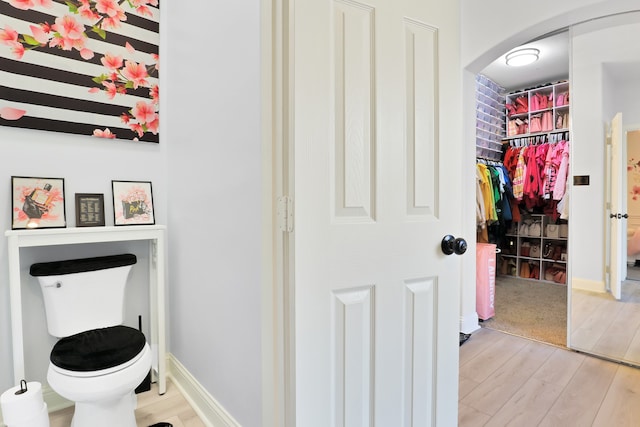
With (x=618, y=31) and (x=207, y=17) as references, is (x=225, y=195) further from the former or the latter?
(x=618, y=31)

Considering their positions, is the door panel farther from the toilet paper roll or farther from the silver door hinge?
the toilet paper roll

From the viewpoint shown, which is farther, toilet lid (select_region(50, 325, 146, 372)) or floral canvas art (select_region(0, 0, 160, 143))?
floral canvas art (select_region(0, 0, 160, 143))

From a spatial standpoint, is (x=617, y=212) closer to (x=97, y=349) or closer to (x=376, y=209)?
(x=376, y=209)

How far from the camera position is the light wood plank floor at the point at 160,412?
1586mm

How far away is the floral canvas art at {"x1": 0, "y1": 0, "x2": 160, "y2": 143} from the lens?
1.56m

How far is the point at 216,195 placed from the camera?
148 cm

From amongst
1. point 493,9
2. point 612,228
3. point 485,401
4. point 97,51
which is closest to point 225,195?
point 97,51

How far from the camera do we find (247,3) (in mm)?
1210

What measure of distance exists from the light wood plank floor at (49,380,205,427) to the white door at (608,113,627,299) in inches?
108

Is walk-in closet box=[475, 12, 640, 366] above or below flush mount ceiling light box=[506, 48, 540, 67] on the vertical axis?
below

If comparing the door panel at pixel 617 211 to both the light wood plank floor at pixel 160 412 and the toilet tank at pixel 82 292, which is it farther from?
the toilet tank at pixel 82 292

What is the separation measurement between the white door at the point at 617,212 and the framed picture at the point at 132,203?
2971 millimetres

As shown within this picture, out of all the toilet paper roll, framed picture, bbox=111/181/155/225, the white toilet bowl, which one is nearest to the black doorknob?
the white toilet bowl

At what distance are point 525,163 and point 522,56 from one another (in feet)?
3.89
